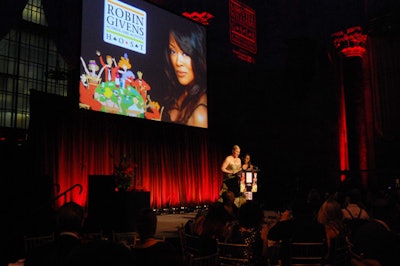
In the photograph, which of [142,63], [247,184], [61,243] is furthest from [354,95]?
[61,243]

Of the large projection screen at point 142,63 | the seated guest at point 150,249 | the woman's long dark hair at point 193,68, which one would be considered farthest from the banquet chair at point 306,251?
the woman's long dark hair at point 193,68

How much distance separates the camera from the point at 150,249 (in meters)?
2.05

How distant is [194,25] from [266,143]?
4.65 meters

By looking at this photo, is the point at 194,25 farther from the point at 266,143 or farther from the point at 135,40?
the point at 266,143

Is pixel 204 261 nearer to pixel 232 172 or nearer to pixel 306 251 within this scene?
pixel 306 251

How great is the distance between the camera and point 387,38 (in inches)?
444

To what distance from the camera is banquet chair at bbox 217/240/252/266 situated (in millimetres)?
2912

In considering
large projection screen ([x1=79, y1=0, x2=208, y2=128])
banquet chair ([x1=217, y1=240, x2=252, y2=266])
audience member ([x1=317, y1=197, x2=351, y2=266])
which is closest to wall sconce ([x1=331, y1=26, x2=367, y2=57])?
large projection screen ([x1=79, y1=0, x2=208, y2=128])

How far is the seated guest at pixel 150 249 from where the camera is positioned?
200 centimetres

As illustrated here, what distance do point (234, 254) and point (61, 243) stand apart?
1.40 metres

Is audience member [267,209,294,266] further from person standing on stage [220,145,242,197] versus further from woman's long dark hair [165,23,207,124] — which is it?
woman's long dark hair [165,23,207,124]

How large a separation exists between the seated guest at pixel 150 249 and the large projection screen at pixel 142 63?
217 inches

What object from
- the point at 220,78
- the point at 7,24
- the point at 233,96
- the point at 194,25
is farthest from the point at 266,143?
the point at 7,24

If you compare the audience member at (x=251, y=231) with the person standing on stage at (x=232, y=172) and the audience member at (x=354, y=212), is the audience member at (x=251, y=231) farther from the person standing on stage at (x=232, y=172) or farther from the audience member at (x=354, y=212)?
the person standing on stage at (x=232, y=172)
